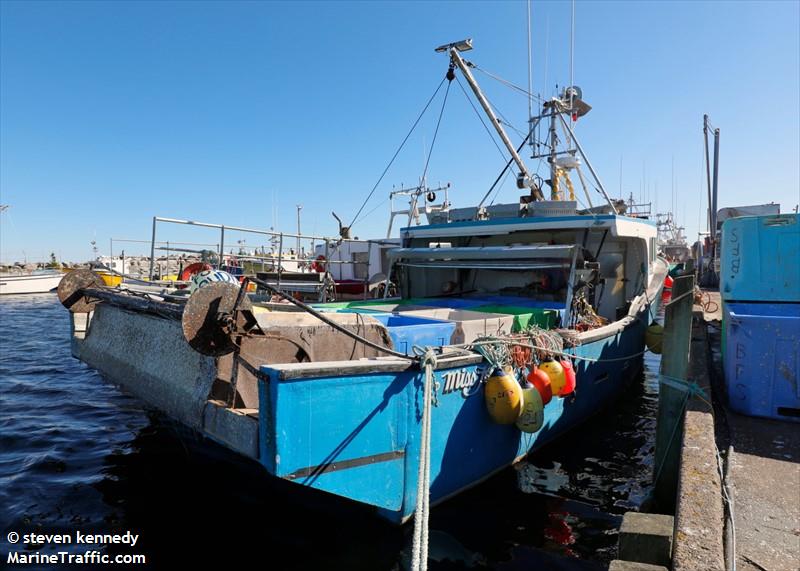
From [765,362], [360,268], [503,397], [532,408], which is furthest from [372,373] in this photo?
[360,268]

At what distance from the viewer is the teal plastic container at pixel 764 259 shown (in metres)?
4.25

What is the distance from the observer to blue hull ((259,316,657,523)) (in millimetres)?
2891

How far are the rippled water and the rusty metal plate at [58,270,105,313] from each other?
4.69 ft

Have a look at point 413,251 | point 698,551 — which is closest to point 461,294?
point 413,251

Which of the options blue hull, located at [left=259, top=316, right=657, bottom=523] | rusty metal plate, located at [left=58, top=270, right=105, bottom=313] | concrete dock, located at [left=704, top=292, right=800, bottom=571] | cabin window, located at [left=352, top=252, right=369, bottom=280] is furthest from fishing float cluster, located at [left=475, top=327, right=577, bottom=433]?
cabin window, located at [left=352, top=252, right=369, bottom=280]

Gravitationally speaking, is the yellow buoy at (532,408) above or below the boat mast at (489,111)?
below

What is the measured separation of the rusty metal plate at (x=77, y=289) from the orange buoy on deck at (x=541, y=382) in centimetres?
454

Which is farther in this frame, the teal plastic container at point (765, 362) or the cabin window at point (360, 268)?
the cabin window at point (360, 268)

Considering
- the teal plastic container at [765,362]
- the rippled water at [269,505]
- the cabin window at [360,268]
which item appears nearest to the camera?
the rippled water at [269,505]

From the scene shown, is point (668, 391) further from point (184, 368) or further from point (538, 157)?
point (538, 157)

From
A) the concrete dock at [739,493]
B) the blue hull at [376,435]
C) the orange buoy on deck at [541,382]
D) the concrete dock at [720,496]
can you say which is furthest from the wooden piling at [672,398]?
the blue hull at [376,435]

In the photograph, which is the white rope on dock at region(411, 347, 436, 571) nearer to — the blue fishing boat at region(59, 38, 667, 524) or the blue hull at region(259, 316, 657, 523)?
the blue fishing boat at region(59, 38, 667, 524)

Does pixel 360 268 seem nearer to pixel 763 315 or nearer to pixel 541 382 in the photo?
pixel 541 382

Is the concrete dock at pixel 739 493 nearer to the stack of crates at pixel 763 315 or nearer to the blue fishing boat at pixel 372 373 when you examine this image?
the stack of crates at pixel 763 315
